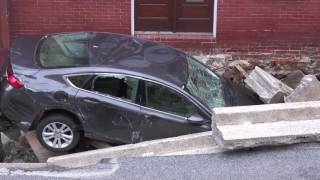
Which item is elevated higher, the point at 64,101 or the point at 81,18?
the point at 81,18

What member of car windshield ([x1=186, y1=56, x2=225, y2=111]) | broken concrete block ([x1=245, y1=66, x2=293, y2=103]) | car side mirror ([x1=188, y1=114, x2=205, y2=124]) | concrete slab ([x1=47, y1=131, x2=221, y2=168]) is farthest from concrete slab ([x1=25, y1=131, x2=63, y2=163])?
broken concrete block ([x1=245, y1=66, x2=293, y2=103])

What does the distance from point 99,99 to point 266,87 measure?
3402 millimetres

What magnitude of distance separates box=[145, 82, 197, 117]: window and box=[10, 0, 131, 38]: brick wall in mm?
3748

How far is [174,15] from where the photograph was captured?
10422mm

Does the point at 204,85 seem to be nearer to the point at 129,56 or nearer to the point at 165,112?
the point at 165,112

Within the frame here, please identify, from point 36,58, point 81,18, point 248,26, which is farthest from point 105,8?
point 36,58

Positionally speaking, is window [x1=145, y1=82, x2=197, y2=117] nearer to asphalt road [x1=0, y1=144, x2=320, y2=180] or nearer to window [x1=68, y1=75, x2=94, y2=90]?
window [x1=68, y1=75, x2=94, y2=90]

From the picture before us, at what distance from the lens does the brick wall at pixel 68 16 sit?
1015 centimetres

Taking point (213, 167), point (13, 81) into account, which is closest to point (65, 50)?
point (13, 81)

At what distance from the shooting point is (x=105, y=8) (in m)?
10.2

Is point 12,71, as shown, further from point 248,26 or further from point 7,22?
point 248,26

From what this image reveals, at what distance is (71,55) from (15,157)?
169 cm

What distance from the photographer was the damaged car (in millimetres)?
6781

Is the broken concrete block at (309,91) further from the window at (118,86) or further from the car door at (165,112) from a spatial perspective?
the window at (118,86)
